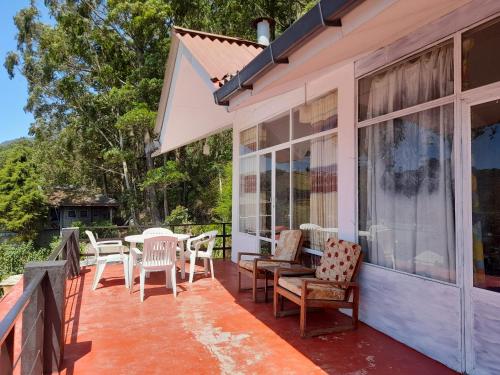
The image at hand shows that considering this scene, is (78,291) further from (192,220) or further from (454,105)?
(192,220)

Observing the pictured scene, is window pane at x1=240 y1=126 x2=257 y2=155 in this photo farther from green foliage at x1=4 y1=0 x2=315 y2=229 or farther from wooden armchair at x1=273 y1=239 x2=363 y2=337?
green foliage at x1=4 y1=0 x2=315 y2=229

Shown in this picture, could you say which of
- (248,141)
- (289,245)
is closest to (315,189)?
(289,245)

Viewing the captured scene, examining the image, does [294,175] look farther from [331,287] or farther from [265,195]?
[331,287]

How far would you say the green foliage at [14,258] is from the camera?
16.6m

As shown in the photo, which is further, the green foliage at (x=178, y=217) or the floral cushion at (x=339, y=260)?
the green foliage at (x=178, y=217)

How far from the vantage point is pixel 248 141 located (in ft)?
24.8

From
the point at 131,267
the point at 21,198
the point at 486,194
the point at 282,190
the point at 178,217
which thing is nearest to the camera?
the point at 486,194

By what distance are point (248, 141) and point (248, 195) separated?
1.08m

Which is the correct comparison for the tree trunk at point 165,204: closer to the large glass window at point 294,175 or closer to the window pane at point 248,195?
the window pane at point 248,195

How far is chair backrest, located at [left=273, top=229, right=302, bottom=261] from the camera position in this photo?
202 inches

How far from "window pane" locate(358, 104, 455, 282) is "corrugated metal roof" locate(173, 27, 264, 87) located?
2.25 metres

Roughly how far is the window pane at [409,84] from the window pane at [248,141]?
324 centimetres

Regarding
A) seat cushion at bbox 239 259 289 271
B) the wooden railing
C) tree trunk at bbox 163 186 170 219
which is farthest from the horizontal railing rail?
the wooden railing

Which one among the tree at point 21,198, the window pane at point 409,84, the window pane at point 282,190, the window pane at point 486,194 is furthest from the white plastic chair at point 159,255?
the tree at point 21,198
